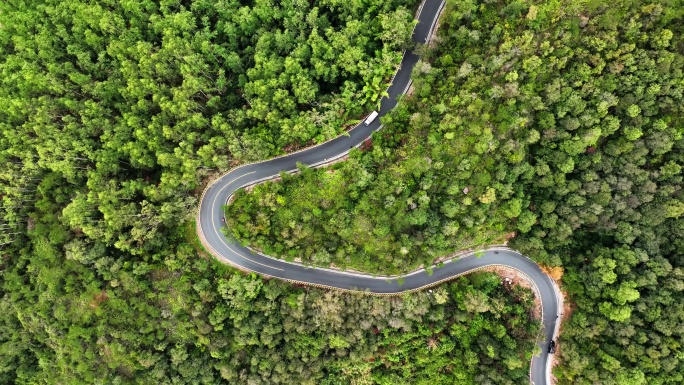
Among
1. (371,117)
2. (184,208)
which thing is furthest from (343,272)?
(184,208)

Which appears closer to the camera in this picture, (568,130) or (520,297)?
(568,130)

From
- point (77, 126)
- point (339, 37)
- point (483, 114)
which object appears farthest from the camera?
point (77, 126)

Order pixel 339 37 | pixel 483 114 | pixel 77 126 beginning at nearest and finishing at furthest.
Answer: pixel 483 114
pixel 339 37
pixel 77 126

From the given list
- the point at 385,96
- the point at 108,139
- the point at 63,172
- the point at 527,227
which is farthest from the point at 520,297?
the point at 63,172

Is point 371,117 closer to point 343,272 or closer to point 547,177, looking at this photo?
point 343,272

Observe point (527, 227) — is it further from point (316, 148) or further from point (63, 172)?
point (63, 172)

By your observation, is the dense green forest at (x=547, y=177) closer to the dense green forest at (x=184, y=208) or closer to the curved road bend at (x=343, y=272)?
Answer: the curved road bend at (x=343, y=272)

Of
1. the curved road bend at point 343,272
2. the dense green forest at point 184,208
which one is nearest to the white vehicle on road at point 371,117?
the curved road bend at point 343,272
